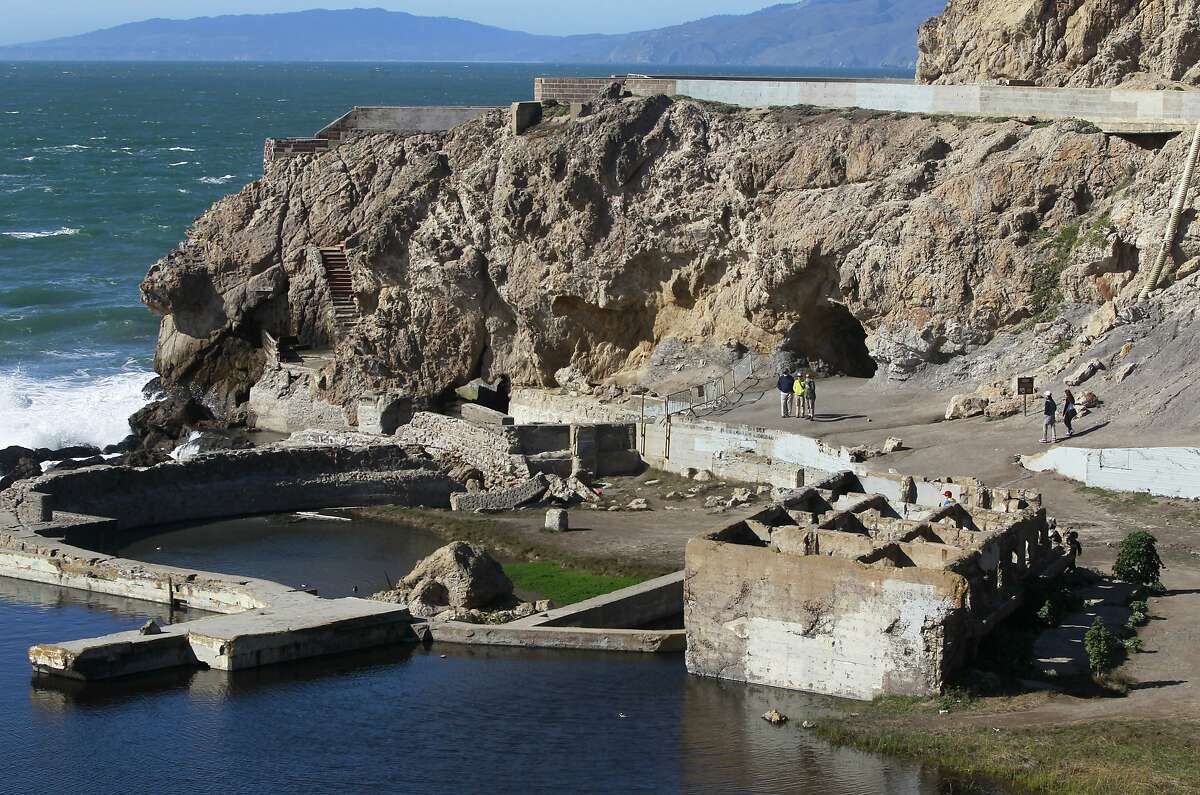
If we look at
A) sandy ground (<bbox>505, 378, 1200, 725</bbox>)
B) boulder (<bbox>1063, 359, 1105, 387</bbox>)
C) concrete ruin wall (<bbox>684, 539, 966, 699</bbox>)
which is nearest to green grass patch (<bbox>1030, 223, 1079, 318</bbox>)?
sandy ground (<bbox>505, 378, 1200, 725</bbox>)

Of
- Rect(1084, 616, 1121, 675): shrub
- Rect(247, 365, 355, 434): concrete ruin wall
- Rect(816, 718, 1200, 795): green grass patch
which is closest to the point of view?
Rect(816, 718, 1200, 795): green grass patch

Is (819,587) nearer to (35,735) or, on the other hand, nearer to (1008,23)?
(35,735)

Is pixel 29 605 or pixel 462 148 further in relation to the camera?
pixel 462 148

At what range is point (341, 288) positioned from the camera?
157 ft

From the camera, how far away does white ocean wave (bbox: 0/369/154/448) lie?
46188 mm

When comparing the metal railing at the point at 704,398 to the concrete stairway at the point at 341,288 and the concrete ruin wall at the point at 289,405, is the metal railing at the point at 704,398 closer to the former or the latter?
the concrete ruin wall at the point at 289,405

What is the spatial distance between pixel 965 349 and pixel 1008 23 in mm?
11357

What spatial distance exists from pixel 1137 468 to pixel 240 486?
1754 cm

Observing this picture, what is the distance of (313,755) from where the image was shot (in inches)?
866

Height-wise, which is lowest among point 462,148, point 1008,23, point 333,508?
point 333,508

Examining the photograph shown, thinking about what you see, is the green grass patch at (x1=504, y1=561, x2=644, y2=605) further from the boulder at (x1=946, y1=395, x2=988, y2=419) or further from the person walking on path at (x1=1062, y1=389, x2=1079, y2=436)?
the boulder at (x1=946, y1=395, x2=988, y2=419)

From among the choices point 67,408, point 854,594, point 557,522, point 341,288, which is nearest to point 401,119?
point 341,288

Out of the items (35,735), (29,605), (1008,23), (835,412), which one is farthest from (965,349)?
(35,735)

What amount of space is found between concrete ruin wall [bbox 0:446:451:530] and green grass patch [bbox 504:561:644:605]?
6445mm
